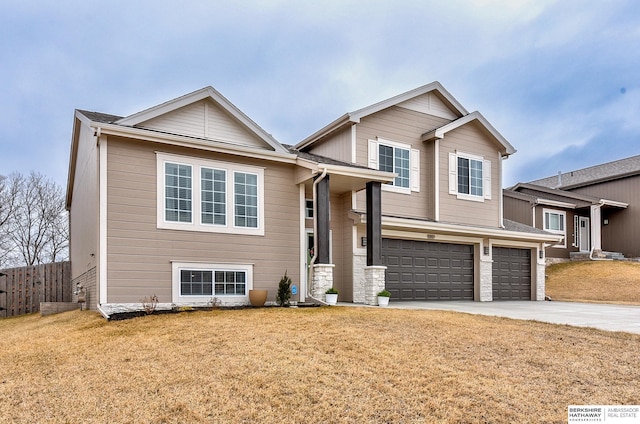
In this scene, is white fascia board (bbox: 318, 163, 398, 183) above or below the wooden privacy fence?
above

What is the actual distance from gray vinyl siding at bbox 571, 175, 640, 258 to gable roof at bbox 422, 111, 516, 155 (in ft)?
44.1

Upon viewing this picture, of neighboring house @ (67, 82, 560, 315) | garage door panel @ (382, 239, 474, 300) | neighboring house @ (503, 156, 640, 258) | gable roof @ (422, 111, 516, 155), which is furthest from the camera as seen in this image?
neighboring house @ (503, 156, 640, 258)

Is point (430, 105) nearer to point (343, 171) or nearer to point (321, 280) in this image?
point (343, 171)

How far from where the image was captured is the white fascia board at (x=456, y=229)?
45.9 ft

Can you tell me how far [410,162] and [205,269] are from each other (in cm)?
777

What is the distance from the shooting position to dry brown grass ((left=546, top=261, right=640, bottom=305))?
18578 mm

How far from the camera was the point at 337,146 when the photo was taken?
1530cm

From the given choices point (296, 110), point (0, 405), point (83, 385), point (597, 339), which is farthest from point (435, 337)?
point (296, 110)

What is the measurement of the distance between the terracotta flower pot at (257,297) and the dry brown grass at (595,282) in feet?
42.8

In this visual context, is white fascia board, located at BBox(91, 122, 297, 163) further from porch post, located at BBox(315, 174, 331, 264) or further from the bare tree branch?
the bare tree branch

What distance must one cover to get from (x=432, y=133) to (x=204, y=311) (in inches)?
375

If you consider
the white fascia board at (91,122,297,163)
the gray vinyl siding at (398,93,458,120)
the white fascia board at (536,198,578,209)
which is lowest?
the white fascia board at (536,198,578,209)

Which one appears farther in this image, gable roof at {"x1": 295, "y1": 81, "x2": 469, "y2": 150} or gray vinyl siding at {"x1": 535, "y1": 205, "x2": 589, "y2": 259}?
gray vinyl siding at {"x1": 535, "y1": 205, "x2": 589, "y2": 259}

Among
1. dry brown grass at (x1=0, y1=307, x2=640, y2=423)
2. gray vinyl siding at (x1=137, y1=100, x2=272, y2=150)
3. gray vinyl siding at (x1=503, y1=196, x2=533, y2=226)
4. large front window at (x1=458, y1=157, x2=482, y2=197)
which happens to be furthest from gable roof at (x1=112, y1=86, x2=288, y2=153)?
gray vinyl siding at (x1=503, y1=196, x2=533, y2=226)
